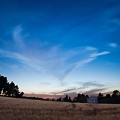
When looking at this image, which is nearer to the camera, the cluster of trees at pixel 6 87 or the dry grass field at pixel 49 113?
the dry grass field at pixel 49 113

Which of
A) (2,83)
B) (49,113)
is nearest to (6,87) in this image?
(2,83)

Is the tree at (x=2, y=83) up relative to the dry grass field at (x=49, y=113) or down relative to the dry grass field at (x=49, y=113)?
up

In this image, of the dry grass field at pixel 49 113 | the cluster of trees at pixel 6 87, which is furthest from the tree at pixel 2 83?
the dry grass field at pixel 49 113

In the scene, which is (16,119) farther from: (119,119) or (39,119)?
(119,119)

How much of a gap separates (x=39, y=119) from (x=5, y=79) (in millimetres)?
109964

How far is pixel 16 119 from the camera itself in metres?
20.3

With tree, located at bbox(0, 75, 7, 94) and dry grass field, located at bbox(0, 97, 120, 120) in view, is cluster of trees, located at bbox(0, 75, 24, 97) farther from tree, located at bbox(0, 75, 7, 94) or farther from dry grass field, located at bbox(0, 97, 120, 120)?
dry grass field, located at bbox(0, 97, 120, 120)

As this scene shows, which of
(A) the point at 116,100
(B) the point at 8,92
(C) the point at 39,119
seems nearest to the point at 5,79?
(B) the point at 8,92

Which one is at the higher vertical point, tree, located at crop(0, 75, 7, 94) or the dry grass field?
tree, located at crop(0, 75, 7, 94)

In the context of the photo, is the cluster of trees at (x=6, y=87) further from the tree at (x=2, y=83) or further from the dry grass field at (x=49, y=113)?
the dry grass field at (x=49, y=113)

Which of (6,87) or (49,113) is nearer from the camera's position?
(49,113)

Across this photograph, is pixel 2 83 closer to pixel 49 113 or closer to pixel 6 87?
pixel 6 87

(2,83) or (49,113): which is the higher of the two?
(2,83)

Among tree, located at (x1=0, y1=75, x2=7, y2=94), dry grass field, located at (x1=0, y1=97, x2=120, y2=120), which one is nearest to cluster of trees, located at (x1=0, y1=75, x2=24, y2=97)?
tree, located at (x1=0, y1=75, x2=7, y2=94)
